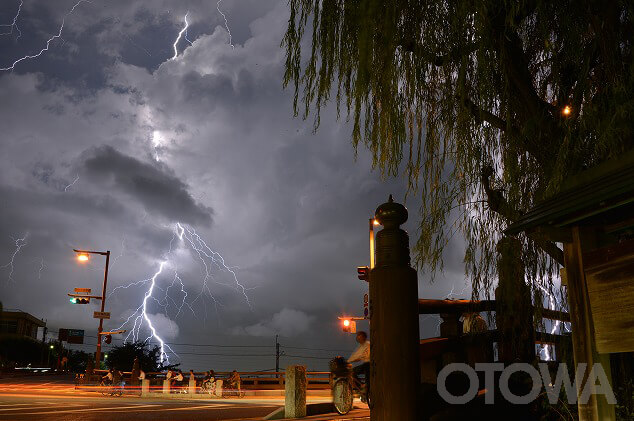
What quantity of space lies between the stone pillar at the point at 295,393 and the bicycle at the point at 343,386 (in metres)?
1.00

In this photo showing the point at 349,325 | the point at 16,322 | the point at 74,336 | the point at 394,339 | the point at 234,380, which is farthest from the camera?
the point at 16,322

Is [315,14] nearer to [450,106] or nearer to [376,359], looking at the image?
[450,106]

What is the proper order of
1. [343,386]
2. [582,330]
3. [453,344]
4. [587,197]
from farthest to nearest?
1. [343,386]
2. [453,344]
3. [582,330]
4. [587,197]

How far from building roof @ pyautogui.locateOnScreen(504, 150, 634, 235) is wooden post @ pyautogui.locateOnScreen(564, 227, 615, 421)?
0.31 meters

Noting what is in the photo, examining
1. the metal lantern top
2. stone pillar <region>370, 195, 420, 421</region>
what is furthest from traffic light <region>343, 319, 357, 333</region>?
stone pillar <region>370, 195, 420, 421</region>

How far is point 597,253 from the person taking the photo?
420 centimetres

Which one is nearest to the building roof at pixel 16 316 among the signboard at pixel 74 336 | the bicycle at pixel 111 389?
the signboard at pixel 74 336

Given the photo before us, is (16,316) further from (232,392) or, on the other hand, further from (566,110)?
(566,110)

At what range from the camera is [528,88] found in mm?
5602

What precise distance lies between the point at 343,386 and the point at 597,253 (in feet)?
30.3

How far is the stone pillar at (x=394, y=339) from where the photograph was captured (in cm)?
378

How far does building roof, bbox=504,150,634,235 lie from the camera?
391cm

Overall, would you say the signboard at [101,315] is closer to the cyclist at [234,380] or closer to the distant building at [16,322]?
the cyclist at [234,380]

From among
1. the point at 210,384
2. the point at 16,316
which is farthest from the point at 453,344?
the point at 16,316
